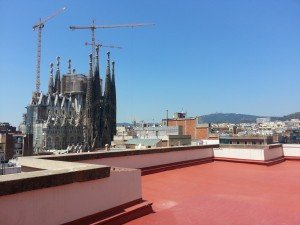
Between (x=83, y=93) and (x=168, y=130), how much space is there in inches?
2166

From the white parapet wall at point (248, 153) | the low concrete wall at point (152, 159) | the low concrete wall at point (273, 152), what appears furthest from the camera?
the low concrete wall at point (273, 152)

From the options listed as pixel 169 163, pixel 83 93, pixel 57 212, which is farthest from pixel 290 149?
pixel 83 93

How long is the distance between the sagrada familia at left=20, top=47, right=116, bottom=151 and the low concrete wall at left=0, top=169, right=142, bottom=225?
9021 centimetres

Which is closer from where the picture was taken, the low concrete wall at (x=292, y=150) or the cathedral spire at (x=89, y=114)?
the low concrete wall at (x=292, y=150)

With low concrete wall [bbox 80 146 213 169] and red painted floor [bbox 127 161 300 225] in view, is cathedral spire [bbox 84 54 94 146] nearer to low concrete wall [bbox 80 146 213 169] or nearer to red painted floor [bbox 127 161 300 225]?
low concrete wall [bbox 80 146 213 169]

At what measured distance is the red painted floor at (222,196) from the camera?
5.11 meters

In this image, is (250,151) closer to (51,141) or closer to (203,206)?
(203,206)

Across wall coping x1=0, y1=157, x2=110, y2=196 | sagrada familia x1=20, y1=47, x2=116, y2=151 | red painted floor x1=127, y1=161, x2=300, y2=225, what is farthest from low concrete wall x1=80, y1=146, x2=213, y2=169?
sagrada familia x1=20, y1=47, x2=116, y2=151

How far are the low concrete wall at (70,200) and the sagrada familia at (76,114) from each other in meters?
90.2

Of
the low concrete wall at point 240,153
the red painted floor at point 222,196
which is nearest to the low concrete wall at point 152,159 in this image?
the red painted floor at point 222,196

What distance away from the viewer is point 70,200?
Result: 13.4 ft

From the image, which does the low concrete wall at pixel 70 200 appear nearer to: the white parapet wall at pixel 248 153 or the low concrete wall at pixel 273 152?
the white parapet wall at pixel 248 153

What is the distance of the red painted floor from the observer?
511 cm

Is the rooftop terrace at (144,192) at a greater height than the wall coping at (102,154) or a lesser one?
lesser
